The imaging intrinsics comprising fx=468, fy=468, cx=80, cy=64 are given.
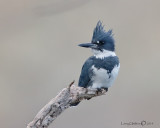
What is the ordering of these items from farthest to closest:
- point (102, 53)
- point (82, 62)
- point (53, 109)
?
point (82, 62) → point (102, 53) → point (53, 109)

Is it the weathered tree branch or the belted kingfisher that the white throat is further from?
the weathered tree branch

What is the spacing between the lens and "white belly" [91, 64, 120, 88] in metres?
5.45

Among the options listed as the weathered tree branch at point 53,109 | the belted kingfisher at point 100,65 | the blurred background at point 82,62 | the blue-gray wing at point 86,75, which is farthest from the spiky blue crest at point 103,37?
the blurred background at point 82,62

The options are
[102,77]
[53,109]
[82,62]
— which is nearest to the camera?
[53,109]

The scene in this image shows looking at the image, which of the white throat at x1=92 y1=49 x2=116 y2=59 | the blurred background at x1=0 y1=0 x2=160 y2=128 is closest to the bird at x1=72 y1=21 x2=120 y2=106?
the white throat at x1=92 y1=49 x2=116 y2=59

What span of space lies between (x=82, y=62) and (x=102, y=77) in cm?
377

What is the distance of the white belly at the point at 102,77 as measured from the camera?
5.45m

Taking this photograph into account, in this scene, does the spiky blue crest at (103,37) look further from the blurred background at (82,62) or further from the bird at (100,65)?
the blurred background at (82,62)

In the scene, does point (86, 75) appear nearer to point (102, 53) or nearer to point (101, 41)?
point (102, 53)

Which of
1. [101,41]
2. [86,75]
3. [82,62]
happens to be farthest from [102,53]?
[82,62]

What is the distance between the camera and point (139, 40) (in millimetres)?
9938

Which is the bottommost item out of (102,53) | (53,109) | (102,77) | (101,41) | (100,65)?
(53,109)

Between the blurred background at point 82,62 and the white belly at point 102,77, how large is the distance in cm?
259

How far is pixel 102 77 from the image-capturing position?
5445mm
